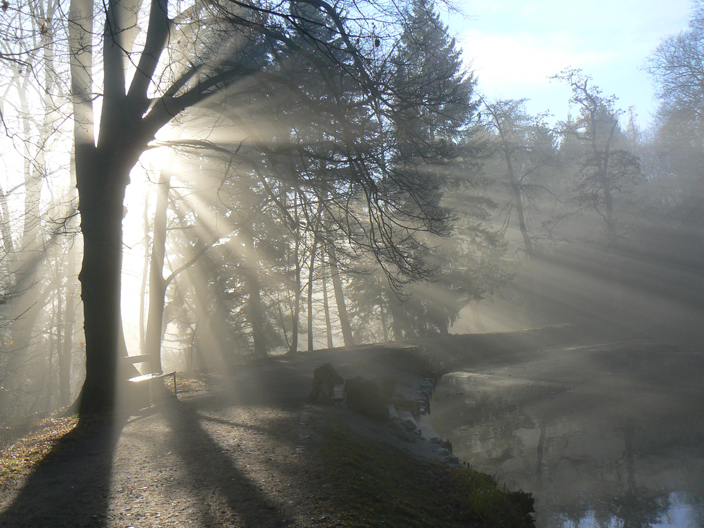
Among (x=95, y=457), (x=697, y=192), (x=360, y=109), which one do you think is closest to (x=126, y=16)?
(x=360, y=109)

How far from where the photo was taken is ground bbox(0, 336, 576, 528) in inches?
151

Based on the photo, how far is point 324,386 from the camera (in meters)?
8.87

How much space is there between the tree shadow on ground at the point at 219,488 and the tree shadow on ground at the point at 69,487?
772mm

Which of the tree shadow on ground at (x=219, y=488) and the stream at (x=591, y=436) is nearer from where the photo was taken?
the tree shadow on ground at (x=219, y=488)

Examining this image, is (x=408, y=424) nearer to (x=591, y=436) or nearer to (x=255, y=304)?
(x=591, y=436)

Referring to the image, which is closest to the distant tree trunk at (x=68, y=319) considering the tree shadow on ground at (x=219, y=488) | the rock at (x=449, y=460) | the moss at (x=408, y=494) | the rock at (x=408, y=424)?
the tree shadow on ground at (x=219, y=488)

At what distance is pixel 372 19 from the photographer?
17.1ft

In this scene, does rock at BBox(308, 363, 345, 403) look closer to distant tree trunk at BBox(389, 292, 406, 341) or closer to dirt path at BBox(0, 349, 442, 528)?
dirt path at BBox(0, 349, 442, 528)

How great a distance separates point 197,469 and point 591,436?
651 cm

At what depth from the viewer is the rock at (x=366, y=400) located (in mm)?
8555

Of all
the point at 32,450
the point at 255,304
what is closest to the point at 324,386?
the point at 32,450

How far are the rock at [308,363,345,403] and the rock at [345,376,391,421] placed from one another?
0.33 meters

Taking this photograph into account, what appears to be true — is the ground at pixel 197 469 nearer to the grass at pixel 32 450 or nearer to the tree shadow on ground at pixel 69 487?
the tree shadow on ground at pixel 69 487

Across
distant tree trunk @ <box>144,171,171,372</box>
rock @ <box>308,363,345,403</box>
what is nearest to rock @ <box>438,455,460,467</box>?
rock @ <box>308,363,345,403</box>
